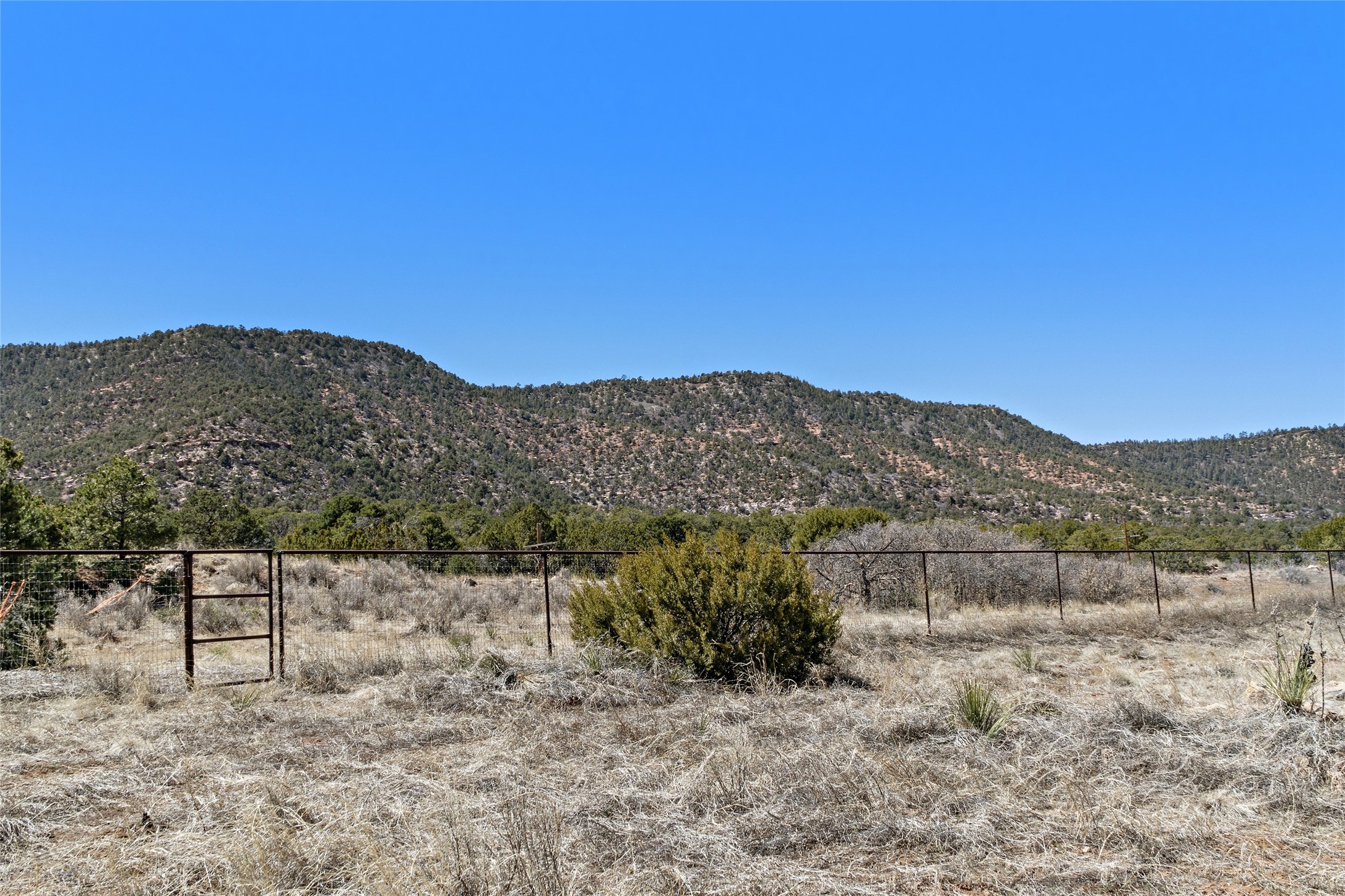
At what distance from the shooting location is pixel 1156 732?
7.87 meters

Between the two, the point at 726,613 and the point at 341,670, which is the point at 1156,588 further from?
the point at 341,670

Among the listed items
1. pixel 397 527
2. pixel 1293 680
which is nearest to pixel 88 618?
pixel 397 527

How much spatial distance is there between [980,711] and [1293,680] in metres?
3.20

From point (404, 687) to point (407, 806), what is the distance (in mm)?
4823

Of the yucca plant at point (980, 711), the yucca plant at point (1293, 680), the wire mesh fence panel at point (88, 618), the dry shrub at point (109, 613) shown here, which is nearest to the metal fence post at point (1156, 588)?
the yucca plant at point (1293, 680)

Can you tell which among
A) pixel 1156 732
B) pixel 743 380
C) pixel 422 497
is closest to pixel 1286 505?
pixel 743 380

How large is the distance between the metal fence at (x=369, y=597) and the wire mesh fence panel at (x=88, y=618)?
0.04 m

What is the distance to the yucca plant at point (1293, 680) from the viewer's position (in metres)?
8.56

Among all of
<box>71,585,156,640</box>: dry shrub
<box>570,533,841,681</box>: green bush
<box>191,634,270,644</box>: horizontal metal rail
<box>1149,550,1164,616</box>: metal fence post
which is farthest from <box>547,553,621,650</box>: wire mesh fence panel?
<box>1149,550,1164,616</box>: metal fence post

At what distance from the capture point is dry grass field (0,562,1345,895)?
4922mm

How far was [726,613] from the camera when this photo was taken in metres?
11.6

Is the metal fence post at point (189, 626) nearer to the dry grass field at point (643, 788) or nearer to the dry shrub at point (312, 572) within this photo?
the dry grass field at point (643, 788)

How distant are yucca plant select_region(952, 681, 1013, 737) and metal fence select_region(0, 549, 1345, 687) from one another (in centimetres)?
621

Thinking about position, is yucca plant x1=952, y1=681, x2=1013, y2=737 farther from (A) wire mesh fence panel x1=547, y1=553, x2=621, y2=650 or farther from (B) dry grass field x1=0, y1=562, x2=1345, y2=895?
(A) wire mesh fence panel x1=547, y1=553, x2=621, y2=650
